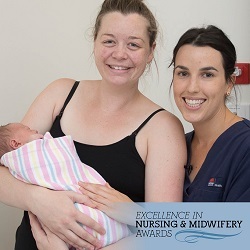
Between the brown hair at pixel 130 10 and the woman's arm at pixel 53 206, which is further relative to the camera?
the brown hair at pixel 130 10

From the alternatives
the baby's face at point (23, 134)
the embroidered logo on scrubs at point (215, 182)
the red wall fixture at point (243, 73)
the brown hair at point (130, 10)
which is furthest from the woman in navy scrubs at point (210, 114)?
the red wall fixture at point (243, 73)

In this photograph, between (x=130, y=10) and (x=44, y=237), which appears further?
(x=130, y=10)

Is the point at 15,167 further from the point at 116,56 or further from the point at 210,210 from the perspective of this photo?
the point at 210,210

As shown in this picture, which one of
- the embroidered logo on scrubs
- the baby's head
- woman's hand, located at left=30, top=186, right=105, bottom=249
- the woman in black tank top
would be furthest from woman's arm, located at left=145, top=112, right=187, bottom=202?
the baby's head

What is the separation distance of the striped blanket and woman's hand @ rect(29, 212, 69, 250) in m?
0.09

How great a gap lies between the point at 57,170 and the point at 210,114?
0.50 metres

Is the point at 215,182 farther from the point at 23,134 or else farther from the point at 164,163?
the point at 23,134

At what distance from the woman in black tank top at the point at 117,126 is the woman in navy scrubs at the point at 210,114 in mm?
67

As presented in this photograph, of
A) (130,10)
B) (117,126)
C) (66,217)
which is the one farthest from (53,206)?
(130,10)

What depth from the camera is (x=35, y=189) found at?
1.36 m

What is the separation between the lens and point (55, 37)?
2342 mm

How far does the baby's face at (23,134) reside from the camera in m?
1.46

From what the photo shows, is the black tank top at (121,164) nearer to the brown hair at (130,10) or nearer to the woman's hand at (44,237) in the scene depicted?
the woman's hand at (44,237)

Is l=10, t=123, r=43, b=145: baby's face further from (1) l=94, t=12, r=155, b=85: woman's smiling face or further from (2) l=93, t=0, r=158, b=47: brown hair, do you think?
(2) l=93, t=0, r=158, b=47: brown hair
